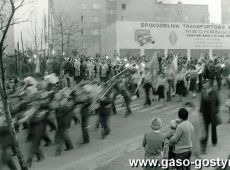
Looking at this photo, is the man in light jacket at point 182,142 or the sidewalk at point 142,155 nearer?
→ the man in light jacket at point 182,142

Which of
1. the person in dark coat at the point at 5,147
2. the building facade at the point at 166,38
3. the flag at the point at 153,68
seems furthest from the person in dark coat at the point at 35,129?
the building facade at the point at 166,38

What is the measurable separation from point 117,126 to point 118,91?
69.7 inches

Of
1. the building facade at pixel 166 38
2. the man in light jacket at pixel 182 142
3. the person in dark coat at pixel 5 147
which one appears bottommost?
the person in dark coat at pixel 5 147

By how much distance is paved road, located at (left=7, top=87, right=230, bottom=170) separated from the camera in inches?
457

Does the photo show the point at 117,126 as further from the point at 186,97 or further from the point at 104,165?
the point at 186,97

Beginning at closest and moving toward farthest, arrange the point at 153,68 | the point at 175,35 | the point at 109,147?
1. the point at 109,147
2. the point at 153,68
3. the point at 175,35

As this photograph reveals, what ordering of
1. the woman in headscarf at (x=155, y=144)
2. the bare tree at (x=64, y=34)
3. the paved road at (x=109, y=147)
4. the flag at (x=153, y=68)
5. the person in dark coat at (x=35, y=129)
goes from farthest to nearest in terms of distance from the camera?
the bare tree at (x=64, y=34), the flag at (x=153, y=68), the person in dark coat at (x=35, y=129), the paved road at (x=109, y=147), the woman in headscarf at (x=155, y=144)

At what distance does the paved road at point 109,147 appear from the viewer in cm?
1161

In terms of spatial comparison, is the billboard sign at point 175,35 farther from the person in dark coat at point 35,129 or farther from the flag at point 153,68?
the person in dark coat at point 35,129

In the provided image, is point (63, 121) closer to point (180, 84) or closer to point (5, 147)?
point (5, 147)

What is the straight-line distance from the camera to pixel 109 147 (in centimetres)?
1315

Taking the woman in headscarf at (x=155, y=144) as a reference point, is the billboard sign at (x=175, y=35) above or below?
above

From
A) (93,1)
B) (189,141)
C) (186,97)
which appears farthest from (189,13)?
(189,141)

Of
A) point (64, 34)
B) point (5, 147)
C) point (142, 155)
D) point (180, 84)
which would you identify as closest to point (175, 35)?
point (64, 34)
